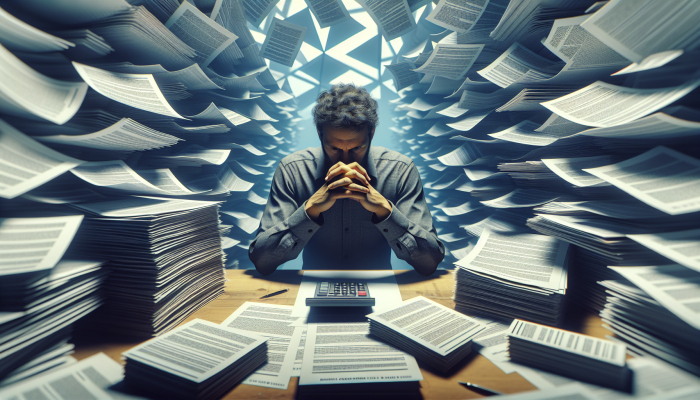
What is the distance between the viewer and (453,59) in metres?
1.73

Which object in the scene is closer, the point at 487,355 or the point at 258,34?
the point at 487,355

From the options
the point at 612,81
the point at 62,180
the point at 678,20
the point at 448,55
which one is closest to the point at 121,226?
the point at 62,180

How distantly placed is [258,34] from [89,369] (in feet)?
9.33

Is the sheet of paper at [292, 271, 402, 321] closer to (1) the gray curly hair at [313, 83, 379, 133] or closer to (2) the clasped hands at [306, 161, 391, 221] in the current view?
(2) the clasped hands at [306, 161, 391, 221]

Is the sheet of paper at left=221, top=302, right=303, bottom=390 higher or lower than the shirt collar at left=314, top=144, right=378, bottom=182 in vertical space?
lower

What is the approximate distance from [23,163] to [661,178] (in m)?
1.22

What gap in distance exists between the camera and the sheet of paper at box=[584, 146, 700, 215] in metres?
0.58

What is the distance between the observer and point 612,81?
3.04 feet

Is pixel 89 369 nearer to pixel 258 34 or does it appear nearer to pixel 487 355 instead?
pixel 487 355

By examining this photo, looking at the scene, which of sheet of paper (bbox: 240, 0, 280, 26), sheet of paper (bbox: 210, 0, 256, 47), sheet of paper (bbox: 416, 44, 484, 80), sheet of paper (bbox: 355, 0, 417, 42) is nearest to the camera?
sheet of paper (bbox: 210, 0, 256, 47)

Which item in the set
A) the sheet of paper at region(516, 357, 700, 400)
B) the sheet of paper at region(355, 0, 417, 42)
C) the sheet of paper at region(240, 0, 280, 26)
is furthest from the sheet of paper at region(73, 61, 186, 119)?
the sheet of paper at region(355, 0, 417, 42)

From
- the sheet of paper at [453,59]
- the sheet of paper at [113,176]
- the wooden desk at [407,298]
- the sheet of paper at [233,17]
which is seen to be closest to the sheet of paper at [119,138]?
the sheet of paper at [113,176]

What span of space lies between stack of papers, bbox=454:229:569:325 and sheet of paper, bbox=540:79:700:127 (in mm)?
326

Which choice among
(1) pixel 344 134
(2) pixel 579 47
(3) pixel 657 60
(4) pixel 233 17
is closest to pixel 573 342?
(3) pixel 657 60
